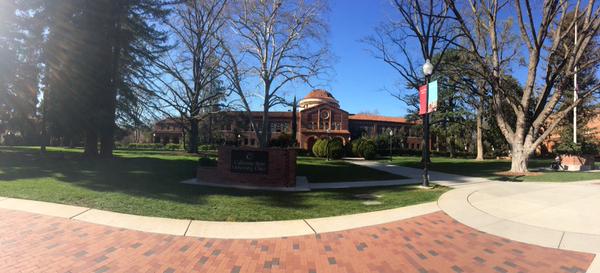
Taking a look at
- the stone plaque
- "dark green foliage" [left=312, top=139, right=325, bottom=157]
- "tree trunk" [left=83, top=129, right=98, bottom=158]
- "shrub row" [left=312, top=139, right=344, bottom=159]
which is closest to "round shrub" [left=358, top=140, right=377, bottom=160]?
"shrub row" [left=312, top=139, right=344, bottom=159]

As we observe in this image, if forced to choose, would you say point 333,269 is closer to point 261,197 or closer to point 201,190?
point 261,197

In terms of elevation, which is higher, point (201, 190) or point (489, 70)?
point (489, 70)

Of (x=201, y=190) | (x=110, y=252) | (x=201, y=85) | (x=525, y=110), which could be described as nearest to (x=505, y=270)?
(x=110, y=252)

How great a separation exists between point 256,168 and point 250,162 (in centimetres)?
30

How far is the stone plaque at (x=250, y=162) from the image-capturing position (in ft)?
36.9

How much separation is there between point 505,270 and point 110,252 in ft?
16.7

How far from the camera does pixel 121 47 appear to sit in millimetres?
18328

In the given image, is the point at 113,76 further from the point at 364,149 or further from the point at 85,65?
the point at 364,149

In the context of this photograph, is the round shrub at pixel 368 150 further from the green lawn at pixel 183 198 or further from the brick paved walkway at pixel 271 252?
the brick paved walkway at pixel 271 252

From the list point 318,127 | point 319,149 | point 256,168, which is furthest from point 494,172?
point 318,127

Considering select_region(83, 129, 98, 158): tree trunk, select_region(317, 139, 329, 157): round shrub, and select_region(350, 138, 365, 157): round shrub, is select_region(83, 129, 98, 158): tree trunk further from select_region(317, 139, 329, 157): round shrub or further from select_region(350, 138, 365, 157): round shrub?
select_region(350, 138, 365, 157): round shrub

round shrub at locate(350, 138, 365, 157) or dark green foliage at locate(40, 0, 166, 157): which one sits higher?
dark green foliage at locate(40, 0, 166, 157)

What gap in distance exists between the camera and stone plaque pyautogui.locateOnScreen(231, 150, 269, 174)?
36.9ft

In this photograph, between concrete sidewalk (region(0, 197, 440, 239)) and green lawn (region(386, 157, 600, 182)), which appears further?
green lawn (region(386, 157, 600, 182))
